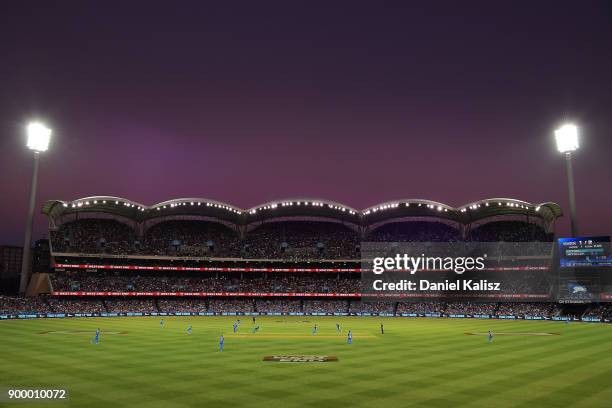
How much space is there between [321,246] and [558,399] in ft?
275

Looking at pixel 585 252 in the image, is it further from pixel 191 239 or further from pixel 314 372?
pixel 191 239

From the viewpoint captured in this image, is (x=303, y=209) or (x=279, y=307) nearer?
(x=279, y=307)

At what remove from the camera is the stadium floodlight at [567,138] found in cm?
5369

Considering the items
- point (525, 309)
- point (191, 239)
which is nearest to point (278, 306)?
point (191, 239)

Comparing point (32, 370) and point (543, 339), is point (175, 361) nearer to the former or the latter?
point (32, 370)

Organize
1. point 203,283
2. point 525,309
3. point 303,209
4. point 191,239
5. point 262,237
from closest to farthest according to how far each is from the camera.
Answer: point 525,309
point 203,283
point 303,209
point 191,239
point 262,237

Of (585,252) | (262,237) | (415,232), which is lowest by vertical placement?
(585,252)

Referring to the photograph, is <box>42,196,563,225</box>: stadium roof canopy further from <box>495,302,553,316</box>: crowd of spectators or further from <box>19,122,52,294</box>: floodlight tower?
→ <box>495,302,553,316</box>: crowd of spectators

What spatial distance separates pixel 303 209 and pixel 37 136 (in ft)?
163

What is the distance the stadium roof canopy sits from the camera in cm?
9019

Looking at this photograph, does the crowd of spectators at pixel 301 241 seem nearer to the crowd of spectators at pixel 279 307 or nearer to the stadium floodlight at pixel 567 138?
the crowd of spectators at pixel 279 307

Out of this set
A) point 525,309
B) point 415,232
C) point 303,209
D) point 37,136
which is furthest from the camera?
point 415,232

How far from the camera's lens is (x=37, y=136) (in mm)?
71562

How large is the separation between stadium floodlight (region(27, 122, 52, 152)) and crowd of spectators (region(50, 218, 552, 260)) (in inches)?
884
